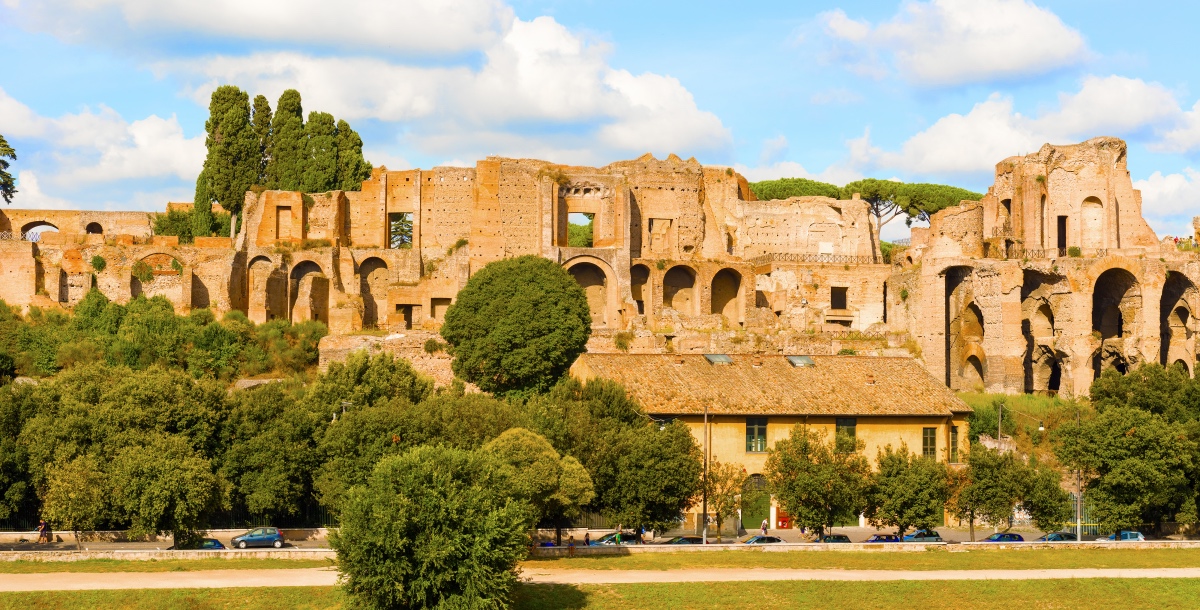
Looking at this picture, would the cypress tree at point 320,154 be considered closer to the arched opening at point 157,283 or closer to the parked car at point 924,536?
the arched opening at point 157,283

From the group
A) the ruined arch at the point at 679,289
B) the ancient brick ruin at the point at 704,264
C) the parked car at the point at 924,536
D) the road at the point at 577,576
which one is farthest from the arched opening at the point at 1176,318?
the road at the point at 577,576

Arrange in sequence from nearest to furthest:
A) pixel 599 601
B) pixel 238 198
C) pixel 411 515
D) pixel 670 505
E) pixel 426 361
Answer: pixel 411 515 < pixel 599 601 < pixel 670 505 < pixel 426 361 < pixel 238 198

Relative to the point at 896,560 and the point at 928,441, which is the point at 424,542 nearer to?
the point at 896,560

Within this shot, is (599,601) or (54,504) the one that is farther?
(54,504)

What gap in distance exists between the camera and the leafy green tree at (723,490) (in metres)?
40.3

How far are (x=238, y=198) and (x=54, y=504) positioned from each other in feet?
106

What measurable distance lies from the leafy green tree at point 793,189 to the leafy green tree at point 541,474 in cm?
4697

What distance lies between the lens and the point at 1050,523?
4031cm

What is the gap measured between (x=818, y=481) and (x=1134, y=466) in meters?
9.32

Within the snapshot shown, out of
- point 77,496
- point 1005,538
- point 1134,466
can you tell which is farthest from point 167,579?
point 1134,466

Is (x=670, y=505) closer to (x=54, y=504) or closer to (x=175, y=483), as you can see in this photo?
(x=175, y=483)

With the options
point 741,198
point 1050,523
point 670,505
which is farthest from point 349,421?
point 741,198

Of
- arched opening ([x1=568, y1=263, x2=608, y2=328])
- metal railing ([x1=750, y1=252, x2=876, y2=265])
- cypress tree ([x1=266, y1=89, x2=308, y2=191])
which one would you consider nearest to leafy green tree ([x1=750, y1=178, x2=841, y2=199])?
metal railing ([x1=750, y1=252, x2=876, y2=265])

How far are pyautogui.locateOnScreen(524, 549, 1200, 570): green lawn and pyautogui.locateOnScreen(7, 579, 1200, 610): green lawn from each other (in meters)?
1.85
